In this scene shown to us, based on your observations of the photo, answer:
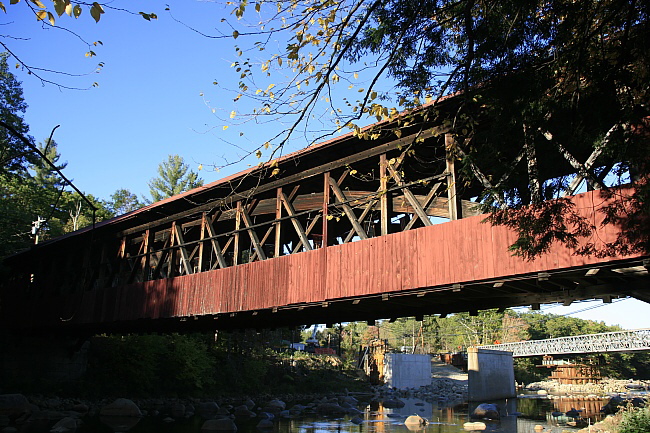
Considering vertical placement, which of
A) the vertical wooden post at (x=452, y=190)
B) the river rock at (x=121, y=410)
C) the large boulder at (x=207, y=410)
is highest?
the vertical wooden post at (x=452, y=190)

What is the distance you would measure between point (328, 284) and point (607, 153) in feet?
20.8

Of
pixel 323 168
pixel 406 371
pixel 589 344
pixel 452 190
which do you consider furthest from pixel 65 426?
pixel 589 344

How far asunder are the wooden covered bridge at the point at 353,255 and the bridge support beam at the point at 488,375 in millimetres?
15328

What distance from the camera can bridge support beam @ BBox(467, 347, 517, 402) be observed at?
28.4 m

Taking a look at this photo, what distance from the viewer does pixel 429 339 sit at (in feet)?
199

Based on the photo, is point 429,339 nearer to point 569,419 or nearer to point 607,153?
point 569,419

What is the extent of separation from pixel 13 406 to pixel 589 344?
33755mm

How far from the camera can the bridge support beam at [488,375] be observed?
2842 cm

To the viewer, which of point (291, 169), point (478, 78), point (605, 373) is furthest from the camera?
point (605, 373)

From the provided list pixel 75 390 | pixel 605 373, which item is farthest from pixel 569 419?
pixel 605 373

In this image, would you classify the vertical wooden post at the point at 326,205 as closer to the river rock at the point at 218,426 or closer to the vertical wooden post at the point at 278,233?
the vertical wooden post at the point at 278,233

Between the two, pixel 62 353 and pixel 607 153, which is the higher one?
pixel 607 153

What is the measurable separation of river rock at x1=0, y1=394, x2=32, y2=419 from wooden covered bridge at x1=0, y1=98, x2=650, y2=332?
267cm

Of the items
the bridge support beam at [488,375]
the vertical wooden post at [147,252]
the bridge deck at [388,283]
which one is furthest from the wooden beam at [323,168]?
the bridge support beam at [488,375]
